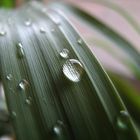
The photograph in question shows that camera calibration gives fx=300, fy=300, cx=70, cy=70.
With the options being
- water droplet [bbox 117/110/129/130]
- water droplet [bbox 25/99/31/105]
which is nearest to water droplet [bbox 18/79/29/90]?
water droplet [bbox 25/99/31/105]

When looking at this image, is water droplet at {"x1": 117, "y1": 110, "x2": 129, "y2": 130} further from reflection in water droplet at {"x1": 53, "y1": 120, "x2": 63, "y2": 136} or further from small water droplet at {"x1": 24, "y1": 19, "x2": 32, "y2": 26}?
small water droplet at {"x1": 24, "y1": 19, "x2": 32, "y2": 26}

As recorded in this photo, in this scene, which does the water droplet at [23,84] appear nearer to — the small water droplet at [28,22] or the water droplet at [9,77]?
the water droplet at [9,77]

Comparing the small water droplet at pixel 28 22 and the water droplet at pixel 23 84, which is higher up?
the small water droplet at pixel 28 22

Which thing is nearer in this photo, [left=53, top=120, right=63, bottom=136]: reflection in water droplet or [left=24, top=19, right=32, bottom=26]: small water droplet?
[left=53, top=120, right=63, bottom=136]: reflection in water droplet

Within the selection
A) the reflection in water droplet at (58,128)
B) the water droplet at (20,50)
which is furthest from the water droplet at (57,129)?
the water droplet at (20,50)

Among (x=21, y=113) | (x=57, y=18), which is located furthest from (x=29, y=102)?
(x=57, y=18)

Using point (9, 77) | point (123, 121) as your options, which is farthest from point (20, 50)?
point (123, 121)

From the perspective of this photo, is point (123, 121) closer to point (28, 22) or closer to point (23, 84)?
point (23, 84)

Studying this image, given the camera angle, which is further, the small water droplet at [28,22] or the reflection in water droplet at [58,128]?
the small water droplet at [28,22]
